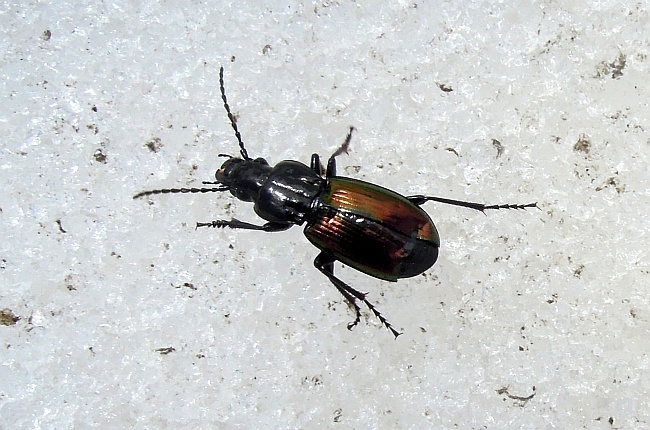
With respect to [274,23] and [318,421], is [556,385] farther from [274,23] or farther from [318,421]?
[274,23]

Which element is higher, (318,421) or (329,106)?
(329,106)

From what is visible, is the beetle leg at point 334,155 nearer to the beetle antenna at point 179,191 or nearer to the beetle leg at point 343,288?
the beetle leg at point 343,288

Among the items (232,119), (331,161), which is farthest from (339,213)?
(232,119)

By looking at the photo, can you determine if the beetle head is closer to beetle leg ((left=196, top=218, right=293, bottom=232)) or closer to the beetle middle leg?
beetle leg ((left=196, top=218, right=293, bottom=232))

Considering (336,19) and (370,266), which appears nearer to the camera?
(370,266)

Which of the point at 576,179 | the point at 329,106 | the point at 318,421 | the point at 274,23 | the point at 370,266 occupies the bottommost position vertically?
the point at 318,421

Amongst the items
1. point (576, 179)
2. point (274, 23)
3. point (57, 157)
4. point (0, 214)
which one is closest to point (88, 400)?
point (0, 214)

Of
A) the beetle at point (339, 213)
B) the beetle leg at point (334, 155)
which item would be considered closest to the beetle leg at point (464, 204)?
the beetle at point (339, 213)

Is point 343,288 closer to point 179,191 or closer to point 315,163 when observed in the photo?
point 315,163
